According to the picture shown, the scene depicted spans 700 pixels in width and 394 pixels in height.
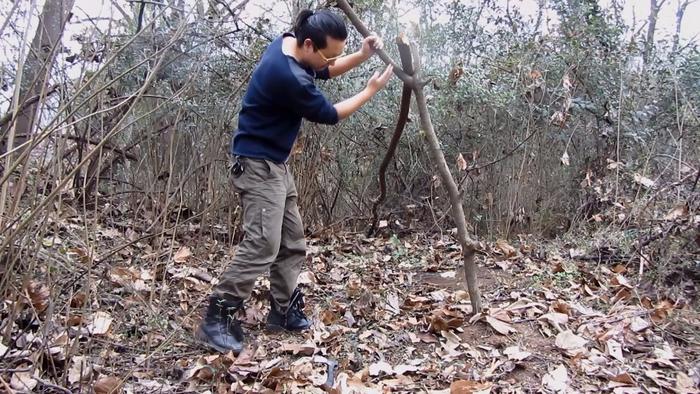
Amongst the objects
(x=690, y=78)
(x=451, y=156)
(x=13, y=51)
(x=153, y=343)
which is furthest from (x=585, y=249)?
(x=13, y=51)

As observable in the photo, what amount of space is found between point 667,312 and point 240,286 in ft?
7.46

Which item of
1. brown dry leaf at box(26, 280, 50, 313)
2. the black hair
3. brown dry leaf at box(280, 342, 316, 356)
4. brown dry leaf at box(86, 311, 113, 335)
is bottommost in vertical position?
brown dry leaf at box(280, 342, 316, 356)

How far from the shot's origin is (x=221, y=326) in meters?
2.94

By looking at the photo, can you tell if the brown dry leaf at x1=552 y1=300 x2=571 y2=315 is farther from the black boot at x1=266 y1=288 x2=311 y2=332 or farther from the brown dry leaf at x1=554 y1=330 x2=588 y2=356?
the black boot at x1=266 y1=288 x2=311 y2=332

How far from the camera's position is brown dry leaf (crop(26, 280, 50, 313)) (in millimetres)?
2639

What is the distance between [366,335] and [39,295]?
1606mm

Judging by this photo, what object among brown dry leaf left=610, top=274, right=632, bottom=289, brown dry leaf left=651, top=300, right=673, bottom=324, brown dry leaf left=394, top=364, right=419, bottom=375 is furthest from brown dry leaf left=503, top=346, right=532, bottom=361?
brown dry leaf left=610, top=274, right=632, bottom=289

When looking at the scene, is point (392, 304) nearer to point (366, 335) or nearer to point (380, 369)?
point (366, 335)

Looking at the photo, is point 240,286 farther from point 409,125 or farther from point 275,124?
point 409,125

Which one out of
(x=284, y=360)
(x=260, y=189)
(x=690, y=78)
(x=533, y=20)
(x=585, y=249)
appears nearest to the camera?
(x=284, y=360)

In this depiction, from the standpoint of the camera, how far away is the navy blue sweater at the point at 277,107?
9.40 feet

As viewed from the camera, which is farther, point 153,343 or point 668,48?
point 668,48

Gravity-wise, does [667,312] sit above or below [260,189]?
below

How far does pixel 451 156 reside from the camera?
20.5 ft
